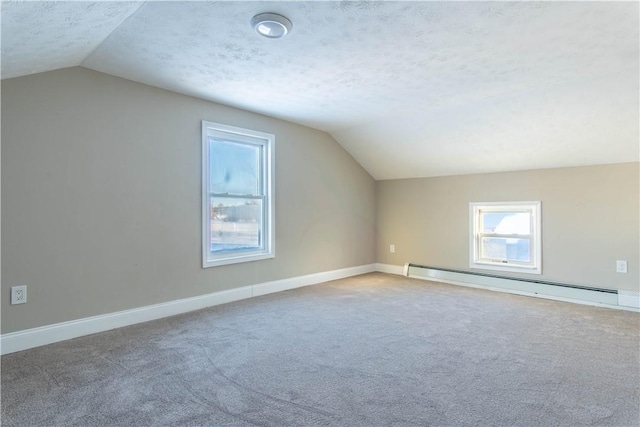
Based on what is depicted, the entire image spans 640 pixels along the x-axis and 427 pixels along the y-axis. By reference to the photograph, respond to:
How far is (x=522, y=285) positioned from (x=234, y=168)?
3629 millimetres

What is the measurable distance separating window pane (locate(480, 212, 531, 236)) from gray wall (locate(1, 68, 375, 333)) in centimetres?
288

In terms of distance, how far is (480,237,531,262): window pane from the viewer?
434cm

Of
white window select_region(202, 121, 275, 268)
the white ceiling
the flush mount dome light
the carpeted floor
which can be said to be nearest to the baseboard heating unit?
the carpeted floor

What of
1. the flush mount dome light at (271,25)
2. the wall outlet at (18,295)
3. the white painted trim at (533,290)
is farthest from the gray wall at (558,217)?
the wall outlet at (18,295)

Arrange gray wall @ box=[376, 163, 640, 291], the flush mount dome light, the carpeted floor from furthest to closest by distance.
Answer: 1. gray wall @ box=[376, 163, 640, 291]
2. the flush mount dome light
3. the carpeted floor

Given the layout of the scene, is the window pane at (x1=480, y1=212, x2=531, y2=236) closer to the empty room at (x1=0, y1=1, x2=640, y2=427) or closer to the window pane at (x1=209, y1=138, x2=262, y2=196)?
the empty room at (x1=0, y1=1, x2=640, y2=427)

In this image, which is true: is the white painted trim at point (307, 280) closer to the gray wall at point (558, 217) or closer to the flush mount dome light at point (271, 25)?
the gray wall at point (558, 217)

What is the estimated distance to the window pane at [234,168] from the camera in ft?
12.5

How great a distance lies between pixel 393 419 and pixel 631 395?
1348 mm

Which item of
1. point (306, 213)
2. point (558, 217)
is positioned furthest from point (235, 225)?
point (558, 217)

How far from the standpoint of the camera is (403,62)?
8.80ft

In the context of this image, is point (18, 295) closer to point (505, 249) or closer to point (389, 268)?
point (389, 268)

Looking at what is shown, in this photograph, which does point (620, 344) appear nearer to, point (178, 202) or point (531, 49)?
point (531, 49)

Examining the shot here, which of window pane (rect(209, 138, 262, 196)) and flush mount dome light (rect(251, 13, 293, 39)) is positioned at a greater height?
flush mount dome light (rect(251, 13, 293, 39))
